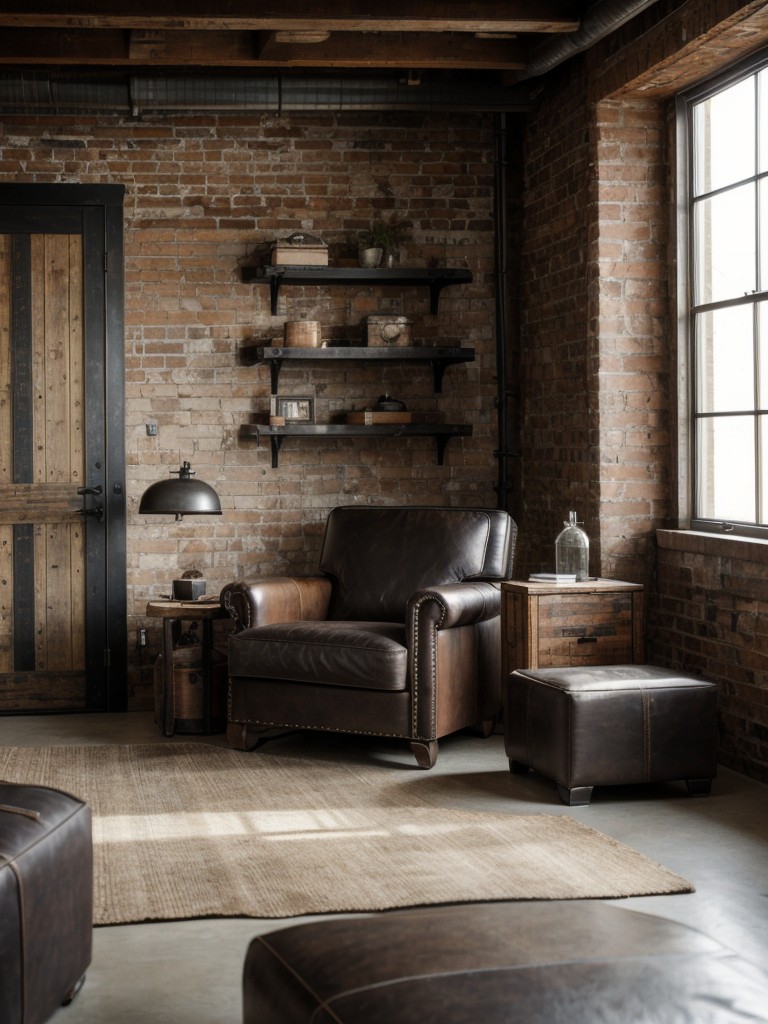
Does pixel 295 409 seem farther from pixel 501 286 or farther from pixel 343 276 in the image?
pixel 501 286

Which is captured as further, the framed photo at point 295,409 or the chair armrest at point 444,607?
the framed photo at point 295,409

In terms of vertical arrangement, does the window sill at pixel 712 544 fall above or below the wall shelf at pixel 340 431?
below

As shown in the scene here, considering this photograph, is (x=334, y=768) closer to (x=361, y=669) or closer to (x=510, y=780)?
(x=361, y=669)

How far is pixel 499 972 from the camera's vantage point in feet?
5.94

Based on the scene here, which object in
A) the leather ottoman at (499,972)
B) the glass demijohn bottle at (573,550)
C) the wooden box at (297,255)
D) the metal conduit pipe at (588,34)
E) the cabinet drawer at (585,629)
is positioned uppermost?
the metal conduit pipe at (588,34)

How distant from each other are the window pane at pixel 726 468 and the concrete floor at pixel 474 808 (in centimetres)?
105

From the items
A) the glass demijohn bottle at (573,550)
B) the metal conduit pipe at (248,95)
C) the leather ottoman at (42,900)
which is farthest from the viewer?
the metal conduit pipe at (248,95)

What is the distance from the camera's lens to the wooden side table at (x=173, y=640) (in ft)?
17.8

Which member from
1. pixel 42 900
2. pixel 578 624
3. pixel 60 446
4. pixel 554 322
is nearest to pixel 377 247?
pixel 554 322

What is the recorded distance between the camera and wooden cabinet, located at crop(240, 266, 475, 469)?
19.4 ft

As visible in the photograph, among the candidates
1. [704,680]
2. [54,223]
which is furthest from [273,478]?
[704,680]

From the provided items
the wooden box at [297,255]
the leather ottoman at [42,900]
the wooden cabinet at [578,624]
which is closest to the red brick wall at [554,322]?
the wooden cabinet at [578,624]

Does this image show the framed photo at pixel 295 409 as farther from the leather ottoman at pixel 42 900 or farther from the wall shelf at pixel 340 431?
the leather ottoman at pixel 42 900

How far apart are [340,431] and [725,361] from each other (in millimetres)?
1964
